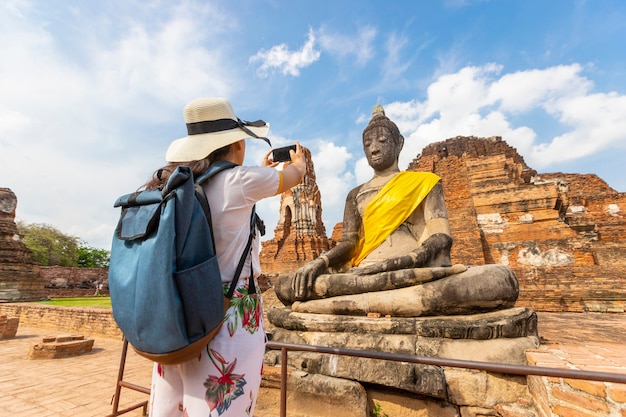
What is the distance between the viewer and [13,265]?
13023 mm

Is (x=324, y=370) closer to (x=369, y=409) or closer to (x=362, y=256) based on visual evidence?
(x=369, y=409)

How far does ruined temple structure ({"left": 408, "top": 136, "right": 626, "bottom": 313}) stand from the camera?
659 centimetres

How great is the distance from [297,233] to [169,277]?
21.6 m

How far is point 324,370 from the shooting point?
8.29 feet

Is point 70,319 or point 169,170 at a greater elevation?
point 169,170

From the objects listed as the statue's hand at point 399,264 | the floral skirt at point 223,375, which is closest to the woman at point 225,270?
the floral skirt at point 223,375

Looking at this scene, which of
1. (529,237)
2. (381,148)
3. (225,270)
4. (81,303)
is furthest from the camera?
(81,303)

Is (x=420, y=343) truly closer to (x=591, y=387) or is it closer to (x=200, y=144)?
(x=591, y=387)

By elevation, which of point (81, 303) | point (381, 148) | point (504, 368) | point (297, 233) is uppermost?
point (297, 233)

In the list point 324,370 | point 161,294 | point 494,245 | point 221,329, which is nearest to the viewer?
point 161,294

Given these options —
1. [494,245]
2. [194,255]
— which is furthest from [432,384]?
[494,245]

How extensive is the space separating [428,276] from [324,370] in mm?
1193

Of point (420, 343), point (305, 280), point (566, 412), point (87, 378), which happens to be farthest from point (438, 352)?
point (87, 378)

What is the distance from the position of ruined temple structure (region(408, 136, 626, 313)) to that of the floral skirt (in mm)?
7474
